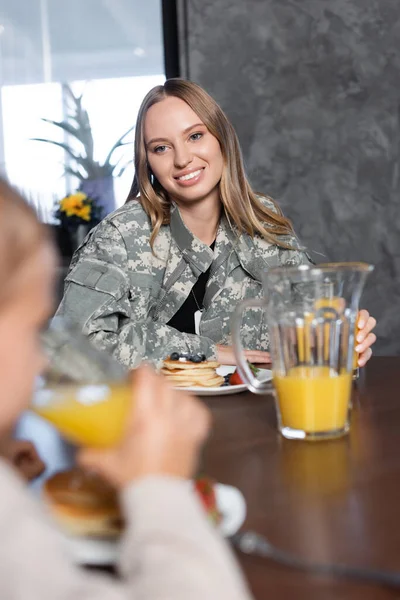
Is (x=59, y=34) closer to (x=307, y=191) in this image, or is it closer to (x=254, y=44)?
(x=254, y=44)

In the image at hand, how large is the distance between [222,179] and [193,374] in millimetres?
1021

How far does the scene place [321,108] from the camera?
3.88 meters

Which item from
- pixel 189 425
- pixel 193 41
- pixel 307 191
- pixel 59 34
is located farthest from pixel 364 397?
pixel 59 34

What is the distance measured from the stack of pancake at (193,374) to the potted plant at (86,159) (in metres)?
2.74

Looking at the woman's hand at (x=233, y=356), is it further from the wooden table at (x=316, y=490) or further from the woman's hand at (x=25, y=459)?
the woman's hand at (x=25, y=459)

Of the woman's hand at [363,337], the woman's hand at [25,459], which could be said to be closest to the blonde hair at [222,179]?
the woman's hand at [363,337]

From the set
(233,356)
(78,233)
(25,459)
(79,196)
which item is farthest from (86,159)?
(25,459)

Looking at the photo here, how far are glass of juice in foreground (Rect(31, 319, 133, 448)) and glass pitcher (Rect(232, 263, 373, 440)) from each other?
1.31 feet

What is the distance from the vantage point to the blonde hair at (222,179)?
2.27 m

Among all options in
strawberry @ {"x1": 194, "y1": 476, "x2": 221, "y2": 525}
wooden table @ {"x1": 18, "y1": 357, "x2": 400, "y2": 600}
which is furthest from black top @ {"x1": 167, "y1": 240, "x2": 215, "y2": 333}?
strawberry @ {"x1": 194, "y1": 476, "x2": 221, "y2": 525}

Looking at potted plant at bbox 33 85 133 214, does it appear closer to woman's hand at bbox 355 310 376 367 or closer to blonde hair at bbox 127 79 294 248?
blonde hair at bbox 127 79 294 248

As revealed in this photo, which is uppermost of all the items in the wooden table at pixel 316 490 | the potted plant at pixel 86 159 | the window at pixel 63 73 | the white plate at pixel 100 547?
the window at pixel 63 73

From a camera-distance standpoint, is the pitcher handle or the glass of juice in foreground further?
the pitcher handle

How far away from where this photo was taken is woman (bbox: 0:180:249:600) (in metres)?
0.50
